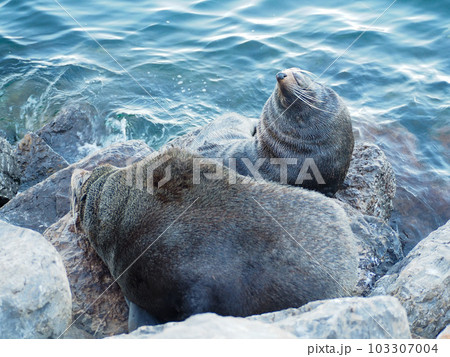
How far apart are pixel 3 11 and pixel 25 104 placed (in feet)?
12.9

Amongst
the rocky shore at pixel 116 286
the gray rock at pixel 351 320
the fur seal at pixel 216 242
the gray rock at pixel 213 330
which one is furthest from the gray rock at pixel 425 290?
the gray rock at pixel 213 330

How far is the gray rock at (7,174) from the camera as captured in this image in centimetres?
789

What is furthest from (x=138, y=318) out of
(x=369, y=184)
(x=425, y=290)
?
(x=369, y=184)

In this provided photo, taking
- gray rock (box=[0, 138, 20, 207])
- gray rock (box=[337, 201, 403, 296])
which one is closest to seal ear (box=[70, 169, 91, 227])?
gray rock (box=[0, 138, 20, 207])

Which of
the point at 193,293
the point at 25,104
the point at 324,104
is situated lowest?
the point at 25,104

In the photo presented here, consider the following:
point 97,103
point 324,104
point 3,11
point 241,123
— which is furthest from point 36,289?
point 3,11

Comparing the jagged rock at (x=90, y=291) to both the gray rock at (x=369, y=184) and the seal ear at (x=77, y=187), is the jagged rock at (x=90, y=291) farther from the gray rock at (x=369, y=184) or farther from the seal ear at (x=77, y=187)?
the gray rock at (x=369, y=184)

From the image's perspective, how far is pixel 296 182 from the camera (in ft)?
21.3

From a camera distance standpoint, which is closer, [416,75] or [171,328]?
[171,328]

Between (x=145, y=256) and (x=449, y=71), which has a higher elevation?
(x=145, y=256)

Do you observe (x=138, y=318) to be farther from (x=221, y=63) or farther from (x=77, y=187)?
(x=221, y=63)

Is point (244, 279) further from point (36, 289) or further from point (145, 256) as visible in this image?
point (36, 289)

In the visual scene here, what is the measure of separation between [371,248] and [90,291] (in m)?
2.98

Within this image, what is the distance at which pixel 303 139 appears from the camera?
6.62m
